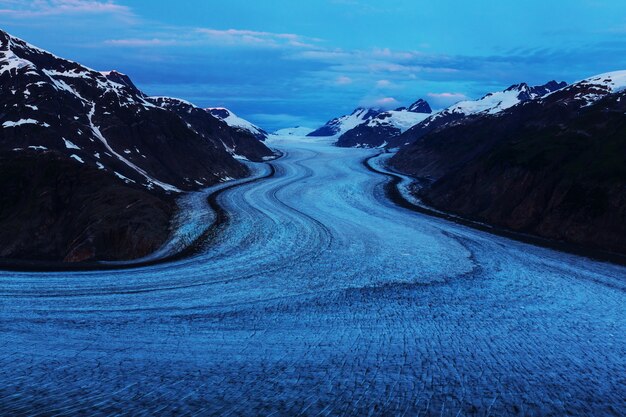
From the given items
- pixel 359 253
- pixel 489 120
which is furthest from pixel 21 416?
pixel 489 120

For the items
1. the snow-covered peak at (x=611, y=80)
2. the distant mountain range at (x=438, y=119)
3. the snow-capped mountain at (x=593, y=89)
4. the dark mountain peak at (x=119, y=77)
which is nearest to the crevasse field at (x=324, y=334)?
the snow-capped mountain at (x=593, y=89)

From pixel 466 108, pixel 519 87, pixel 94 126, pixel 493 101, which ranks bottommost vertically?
pixel 94 126

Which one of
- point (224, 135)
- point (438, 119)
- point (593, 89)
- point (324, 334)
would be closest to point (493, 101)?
point (438, 119)

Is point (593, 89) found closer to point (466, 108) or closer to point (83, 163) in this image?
point (83, 163)

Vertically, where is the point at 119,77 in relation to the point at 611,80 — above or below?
above

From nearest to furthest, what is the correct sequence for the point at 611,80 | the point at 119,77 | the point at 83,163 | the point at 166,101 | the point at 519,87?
the point at 83,163, the point at 611,80, the point at 119,77, the point at 166,101, the point at 519,87

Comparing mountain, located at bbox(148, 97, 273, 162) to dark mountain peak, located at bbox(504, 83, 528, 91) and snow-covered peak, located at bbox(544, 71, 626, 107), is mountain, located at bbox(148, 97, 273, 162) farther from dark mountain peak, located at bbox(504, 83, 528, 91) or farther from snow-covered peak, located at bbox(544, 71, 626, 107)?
dark mountain peak, located at bbox(504, 83, 528, 91)

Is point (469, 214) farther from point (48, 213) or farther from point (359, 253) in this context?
point (48, 213)

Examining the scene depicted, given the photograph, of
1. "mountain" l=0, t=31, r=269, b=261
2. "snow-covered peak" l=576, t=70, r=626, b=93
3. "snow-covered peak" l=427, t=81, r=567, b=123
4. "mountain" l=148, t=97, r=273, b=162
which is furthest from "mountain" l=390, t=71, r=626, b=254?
"snow-covered peak" l=427, t=81, r=567, b=123
